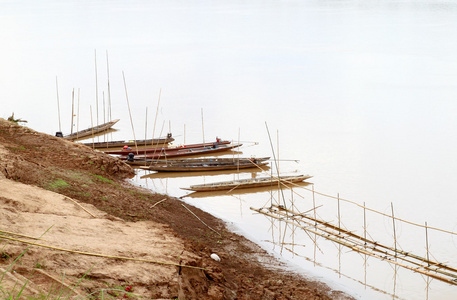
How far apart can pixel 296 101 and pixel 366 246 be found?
14679mm

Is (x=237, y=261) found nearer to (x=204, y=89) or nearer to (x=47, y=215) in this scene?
(x=47, y=215)

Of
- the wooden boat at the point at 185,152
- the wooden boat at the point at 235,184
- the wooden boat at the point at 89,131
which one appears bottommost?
the wooden boat at the point at 235,184

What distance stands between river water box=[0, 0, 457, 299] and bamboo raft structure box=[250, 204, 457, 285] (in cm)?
23

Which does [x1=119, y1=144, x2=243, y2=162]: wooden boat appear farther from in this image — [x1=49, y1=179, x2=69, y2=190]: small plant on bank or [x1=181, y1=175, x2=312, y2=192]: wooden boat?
[x1=49, y1=179, x2=69, y2=190]: small plant on bank

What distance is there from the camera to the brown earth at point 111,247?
5.47m

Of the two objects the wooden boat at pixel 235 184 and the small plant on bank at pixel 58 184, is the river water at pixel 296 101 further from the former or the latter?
the small plant on bank at pixel 58 184

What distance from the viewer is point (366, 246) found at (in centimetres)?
964

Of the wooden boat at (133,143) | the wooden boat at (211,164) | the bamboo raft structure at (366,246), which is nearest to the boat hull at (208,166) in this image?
the wooden boat at (211,164)

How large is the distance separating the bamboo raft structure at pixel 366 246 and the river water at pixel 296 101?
235mm

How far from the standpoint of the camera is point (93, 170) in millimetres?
12422

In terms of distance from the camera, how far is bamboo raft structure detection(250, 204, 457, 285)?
28.6 feet

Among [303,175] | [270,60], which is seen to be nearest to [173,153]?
[303,175]

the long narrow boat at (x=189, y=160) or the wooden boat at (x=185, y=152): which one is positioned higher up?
the wooden boat at (x=185, y=152)

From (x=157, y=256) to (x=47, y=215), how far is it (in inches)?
59.4
